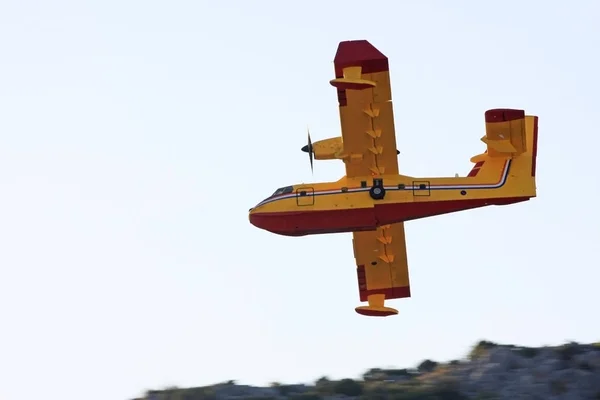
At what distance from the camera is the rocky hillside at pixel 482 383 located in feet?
155

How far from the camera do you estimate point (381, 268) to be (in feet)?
148

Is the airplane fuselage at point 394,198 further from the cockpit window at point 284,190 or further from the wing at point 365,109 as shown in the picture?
the wing at point 365,109

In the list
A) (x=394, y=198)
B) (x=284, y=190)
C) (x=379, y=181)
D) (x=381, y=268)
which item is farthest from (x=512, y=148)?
(x=284, y=190)

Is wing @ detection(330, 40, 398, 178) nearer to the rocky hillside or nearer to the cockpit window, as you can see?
the cockpit window

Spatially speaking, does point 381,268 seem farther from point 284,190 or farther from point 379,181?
point 284,190

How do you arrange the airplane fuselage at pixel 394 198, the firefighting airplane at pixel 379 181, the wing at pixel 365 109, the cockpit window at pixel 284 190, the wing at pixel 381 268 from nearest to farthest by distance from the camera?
1. the wing at pixel 365 109
2. the firefighting airplane at pixel 379 181
3. the airplane fuselage at pixel 394 198
4. the cockpit window at pixel 284 190
5. the wing at pixel 381 268

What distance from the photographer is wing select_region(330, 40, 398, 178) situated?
39.9 metres

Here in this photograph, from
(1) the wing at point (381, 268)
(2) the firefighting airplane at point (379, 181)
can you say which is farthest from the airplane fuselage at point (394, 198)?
(1) the wing at point (381, 268)

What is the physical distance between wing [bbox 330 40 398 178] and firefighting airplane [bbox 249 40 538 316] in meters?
0.03

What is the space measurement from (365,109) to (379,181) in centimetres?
237

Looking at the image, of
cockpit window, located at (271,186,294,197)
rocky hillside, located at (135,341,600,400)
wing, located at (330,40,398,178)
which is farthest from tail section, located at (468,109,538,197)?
rocky hillside, located at (135,341,600,400)

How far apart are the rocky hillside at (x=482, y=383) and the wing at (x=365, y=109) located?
10125 millimetres

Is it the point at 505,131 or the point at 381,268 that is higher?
the point at 505,131

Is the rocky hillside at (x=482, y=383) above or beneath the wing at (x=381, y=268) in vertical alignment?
beneath
